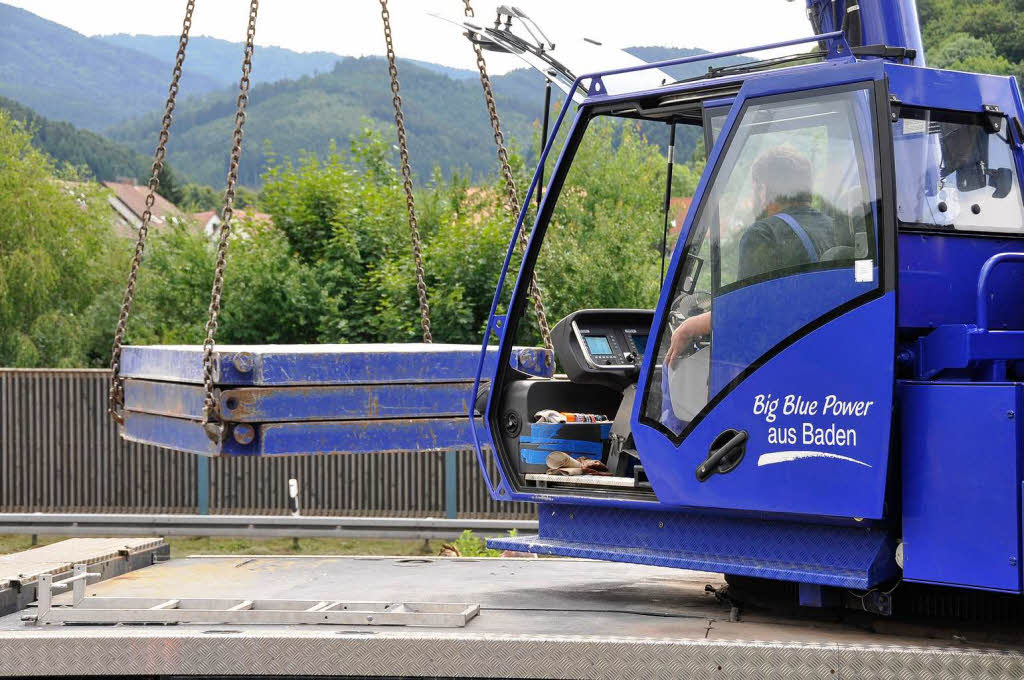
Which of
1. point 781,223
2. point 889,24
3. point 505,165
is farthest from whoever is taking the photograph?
point 505,165

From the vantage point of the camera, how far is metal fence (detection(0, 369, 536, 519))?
15188mm

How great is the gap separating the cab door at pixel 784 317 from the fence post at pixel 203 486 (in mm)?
11668

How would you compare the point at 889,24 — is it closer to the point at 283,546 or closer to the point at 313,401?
the point at 313,401

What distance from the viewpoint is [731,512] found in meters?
4.64

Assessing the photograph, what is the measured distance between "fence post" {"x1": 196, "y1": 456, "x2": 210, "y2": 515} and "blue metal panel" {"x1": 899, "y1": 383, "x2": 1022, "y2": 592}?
41.1 feet

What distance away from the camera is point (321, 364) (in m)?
5.61

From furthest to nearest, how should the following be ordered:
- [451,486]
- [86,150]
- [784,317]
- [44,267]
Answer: [86,150] → [44,267] → [451,486] → [784,317]

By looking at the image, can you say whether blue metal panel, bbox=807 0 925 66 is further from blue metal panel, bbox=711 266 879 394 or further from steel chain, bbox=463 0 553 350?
steel chain, bbox=463 0 553 350

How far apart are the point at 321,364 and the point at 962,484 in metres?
2.91

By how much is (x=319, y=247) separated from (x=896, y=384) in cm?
1653

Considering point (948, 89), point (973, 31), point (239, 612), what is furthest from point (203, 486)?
point (973, 31)

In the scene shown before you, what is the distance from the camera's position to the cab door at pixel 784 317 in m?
4.18

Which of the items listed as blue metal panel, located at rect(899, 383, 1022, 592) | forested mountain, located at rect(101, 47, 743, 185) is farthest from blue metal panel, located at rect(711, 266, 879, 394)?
forested mountain, located at rect(101, 47, 743, 185)

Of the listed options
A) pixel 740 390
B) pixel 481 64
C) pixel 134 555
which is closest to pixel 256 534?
pixel 134 555
